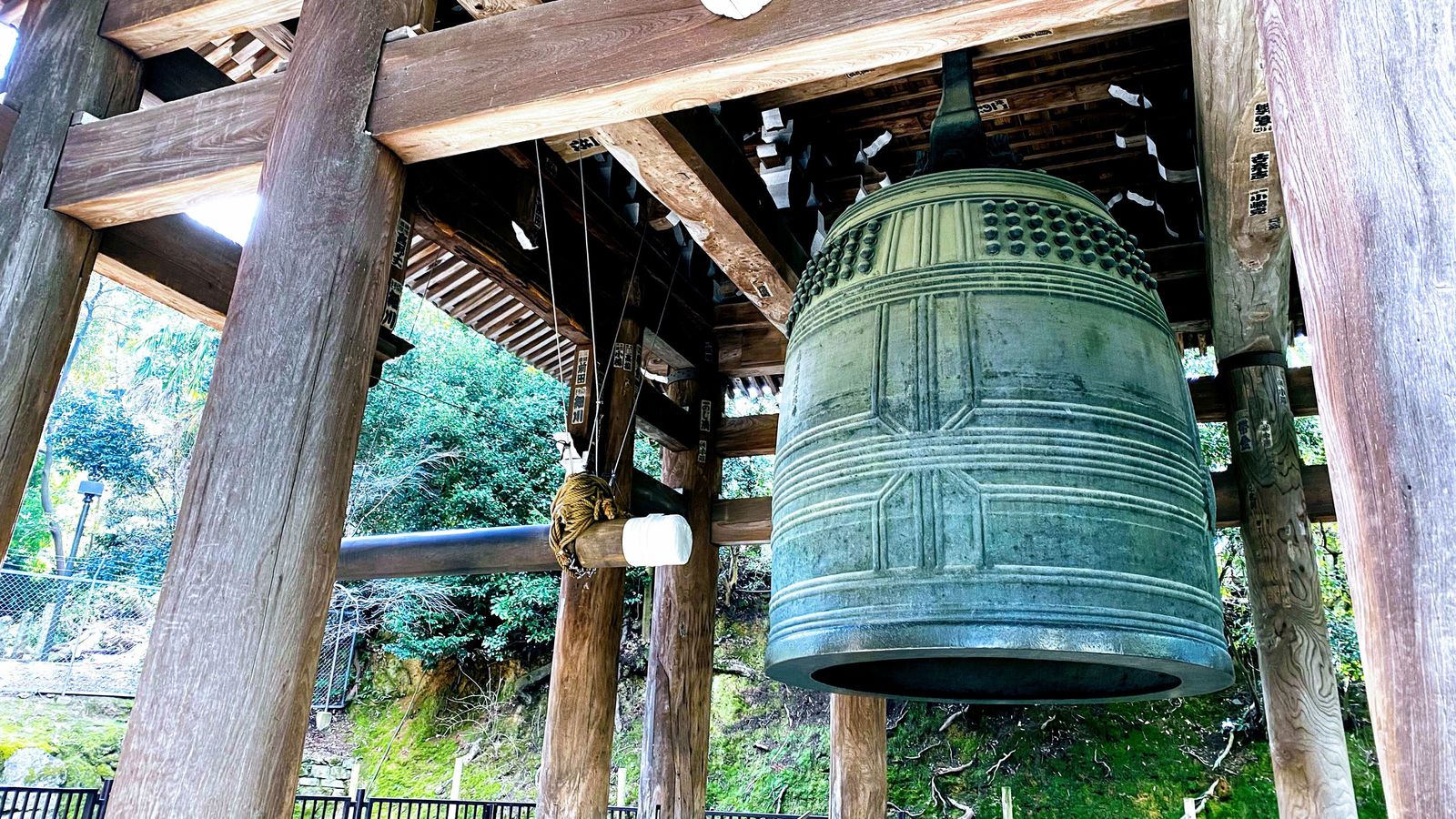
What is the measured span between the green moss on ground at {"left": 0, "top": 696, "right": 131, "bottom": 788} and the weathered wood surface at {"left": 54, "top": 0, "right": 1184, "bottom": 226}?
956cm

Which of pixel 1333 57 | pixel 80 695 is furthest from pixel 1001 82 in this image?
pixel 80 695

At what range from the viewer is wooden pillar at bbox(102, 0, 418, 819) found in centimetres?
192

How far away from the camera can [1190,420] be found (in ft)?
6.78

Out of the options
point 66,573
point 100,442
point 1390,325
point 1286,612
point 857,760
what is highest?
point 100,442

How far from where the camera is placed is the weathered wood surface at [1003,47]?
2.57 m

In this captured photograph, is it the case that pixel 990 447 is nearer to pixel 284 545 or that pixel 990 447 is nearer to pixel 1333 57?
pixel 1333 57

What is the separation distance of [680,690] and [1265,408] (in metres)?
3.12

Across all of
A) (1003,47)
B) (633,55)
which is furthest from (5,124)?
(1003,47)

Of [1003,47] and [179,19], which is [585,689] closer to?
[179,19]

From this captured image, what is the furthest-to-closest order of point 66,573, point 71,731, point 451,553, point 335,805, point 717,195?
1. point 66,573
2. point 71,731
3. point 335,805
4. point 451,553
5. point 717,195

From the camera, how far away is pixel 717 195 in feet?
10.4

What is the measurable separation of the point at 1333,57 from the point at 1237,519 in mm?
3422

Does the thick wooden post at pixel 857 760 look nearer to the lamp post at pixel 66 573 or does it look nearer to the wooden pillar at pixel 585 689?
the wooden pillar at pixel 585 689

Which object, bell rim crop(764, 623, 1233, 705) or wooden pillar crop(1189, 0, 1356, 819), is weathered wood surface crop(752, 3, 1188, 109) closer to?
wooden pillar crop(1189, 0, 1356, 819)
